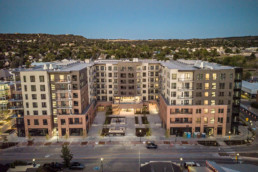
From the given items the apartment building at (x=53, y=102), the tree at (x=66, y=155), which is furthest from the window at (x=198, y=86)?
the tree at (x=66, y=155)

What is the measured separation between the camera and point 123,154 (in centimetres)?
5284

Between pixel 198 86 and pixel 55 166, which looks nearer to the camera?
pixel 55 166

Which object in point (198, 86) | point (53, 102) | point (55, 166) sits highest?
point (198, 86)

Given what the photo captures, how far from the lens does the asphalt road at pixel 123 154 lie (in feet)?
161

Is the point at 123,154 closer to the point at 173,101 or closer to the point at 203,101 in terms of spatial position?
the point at 173,101

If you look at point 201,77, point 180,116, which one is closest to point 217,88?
point 201,77

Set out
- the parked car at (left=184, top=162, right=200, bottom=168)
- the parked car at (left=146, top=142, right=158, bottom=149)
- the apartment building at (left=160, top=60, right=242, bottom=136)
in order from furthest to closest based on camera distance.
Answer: the apartment building at (left=160, top=60, right=242, bottom=136)
the parked car at (left=146, top=142, right=158, bottom=149)
the parked car at (left=184, top=162, right=200, bottom=168)

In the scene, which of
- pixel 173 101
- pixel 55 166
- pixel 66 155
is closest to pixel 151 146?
pixel 173 101

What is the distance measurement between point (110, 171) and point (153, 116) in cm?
3963

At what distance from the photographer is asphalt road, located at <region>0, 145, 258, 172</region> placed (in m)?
49.0

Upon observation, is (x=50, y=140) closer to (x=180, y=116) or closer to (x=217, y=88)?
(x=180, y=116)

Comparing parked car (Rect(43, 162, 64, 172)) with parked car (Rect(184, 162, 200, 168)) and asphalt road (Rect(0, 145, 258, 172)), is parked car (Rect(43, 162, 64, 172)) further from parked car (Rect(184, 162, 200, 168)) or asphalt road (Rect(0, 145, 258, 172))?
parked car (Rect(184, 162, 200, 168))

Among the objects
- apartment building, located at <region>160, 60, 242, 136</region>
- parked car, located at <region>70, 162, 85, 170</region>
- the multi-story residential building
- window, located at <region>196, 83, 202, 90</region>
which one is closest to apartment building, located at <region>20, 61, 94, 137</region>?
the multi-story residential building

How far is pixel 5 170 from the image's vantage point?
45500 millimetres
